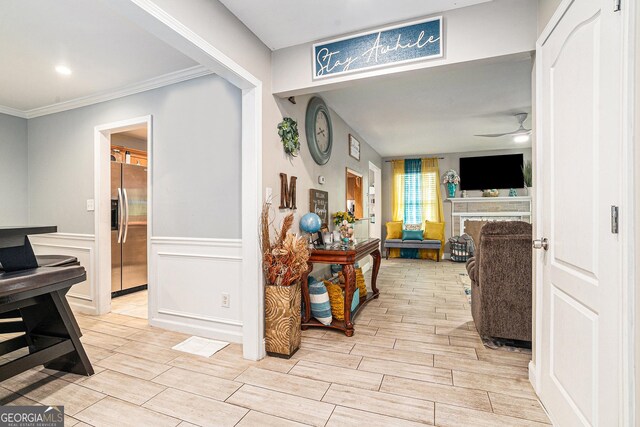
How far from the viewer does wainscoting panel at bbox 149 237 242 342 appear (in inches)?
104

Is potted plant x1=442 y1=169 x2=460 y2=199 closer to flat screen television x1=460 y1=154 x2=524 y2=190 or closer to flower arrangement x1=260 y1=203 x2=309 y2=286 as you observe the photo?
flat screen television x1=460 y1=154 x2=524 y2=190

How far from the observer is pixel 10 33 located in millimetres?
2209

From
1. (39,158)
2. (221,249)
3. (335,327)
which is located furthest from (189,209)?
(39,158)

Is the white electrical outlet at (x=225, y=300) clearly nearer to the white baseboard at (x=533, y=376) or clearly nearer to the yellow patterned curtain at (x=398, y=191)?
the white baseboard at (x=533, y=376)

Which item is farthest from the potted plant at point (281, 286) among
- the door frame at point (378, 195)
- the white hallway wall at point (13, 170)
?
the door frame at point (378, 195)

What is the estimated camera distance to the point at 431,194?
7242 millimetres

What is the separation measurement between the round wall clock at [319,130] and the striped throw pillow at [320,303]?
141cm

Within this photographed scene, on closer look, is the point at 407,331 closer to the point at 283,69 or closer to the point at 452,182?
the point at 283,69

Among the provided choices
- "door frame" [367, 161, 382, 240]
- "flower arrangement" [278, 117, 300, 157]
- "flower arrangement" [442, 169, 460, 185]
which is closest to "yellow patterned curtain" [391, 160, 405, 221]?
"door frame" [367, 161, 382, 240]

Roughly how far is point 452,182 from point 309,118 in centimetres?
487

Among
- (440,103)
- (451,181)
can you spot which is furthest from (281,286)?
(451,181)

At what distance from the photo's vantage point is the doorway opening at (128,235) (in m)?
3.80

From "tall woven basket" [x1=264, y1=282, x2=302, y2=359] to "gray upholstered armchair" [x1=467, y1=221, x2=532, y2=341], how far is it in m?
1.56

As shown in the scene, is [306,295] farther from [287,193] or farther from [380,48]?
[380,48]
